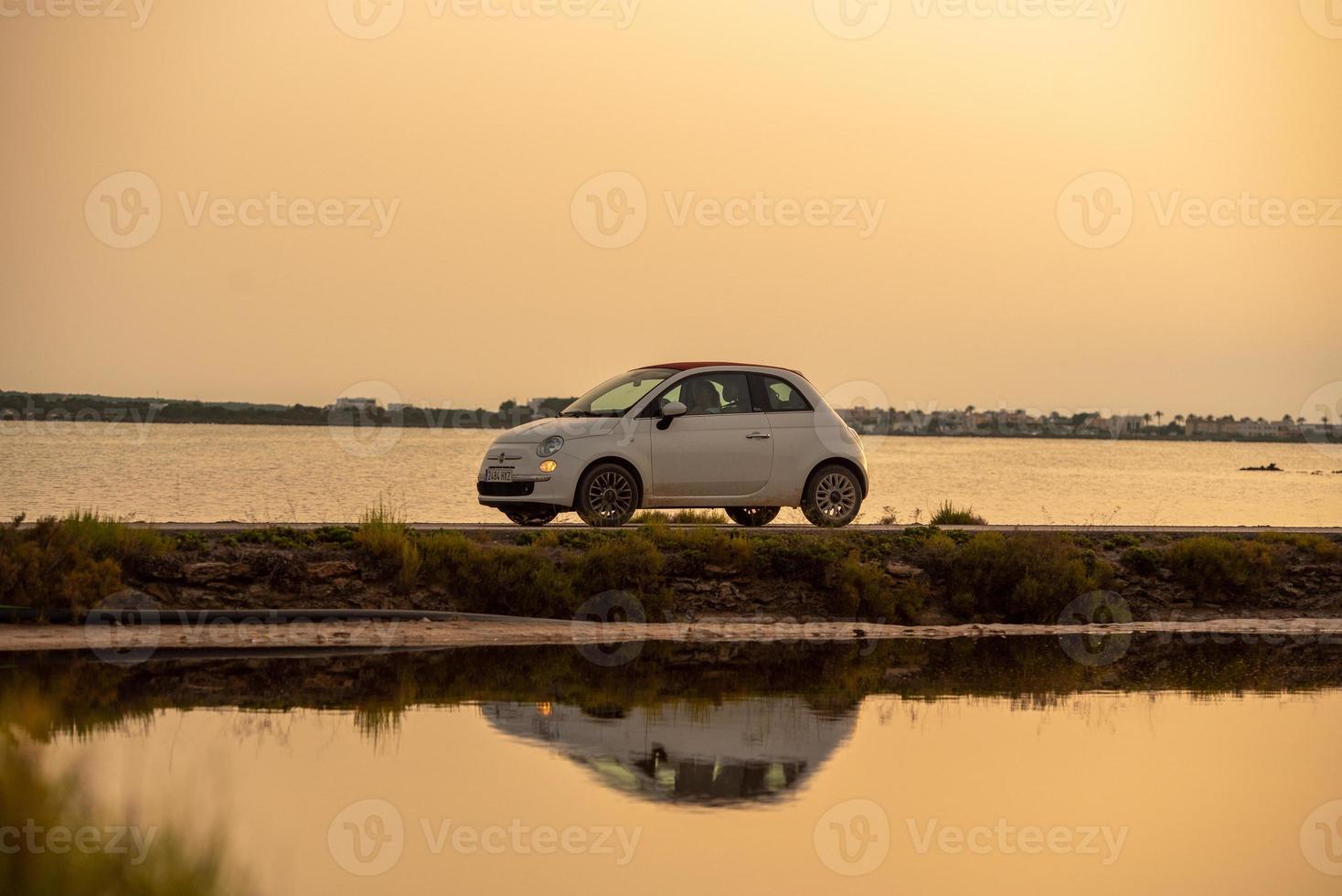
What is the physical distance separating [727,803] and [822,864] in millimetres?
1220

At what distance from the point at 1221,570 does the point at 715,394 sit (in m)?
6.59

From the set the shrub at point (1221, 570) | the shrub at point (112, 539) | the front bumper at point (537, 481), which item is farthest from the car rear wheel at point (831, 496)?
the shrub at point (112, 539)

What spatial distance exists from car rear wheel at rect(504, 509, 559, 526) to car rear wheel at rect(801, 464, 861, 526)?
127 inches

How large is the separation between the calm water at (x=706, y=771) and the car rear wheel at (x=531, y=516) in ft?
16.1

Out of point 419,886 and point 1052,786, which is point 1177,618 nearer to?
point 1052,786

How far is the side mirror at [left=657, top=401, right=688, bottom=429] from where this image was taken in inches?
781

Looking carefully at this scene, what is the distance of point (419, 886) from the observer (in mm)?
8242

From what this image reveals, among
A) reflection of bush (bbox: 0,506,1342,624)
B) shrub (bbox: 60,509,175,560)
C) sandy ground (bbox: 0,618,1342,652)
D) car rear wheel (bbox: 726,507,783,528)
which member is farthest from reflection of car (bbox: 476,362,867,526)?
shrub (bbox: 60,509,175,560)

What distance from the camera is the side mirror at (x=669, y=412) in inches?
781

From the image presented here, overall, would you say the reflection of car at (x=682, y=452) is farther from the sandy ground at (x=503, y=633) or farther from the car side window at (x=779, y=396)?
the sandy ground at (x=503, y=633)

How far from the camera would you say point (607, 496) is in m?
19.9

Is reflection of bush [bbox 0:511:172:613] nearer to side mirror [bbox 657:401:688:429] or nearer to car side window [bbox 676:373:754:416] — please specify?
side mirror [bbox 657:401:688:429]

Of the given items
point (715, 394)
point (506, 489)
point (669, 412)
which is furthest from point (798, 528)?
point (506, 489)

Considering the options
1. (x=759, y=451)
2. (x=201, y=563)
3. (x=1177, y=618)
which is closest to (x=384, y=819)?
(x=201, y=563)
